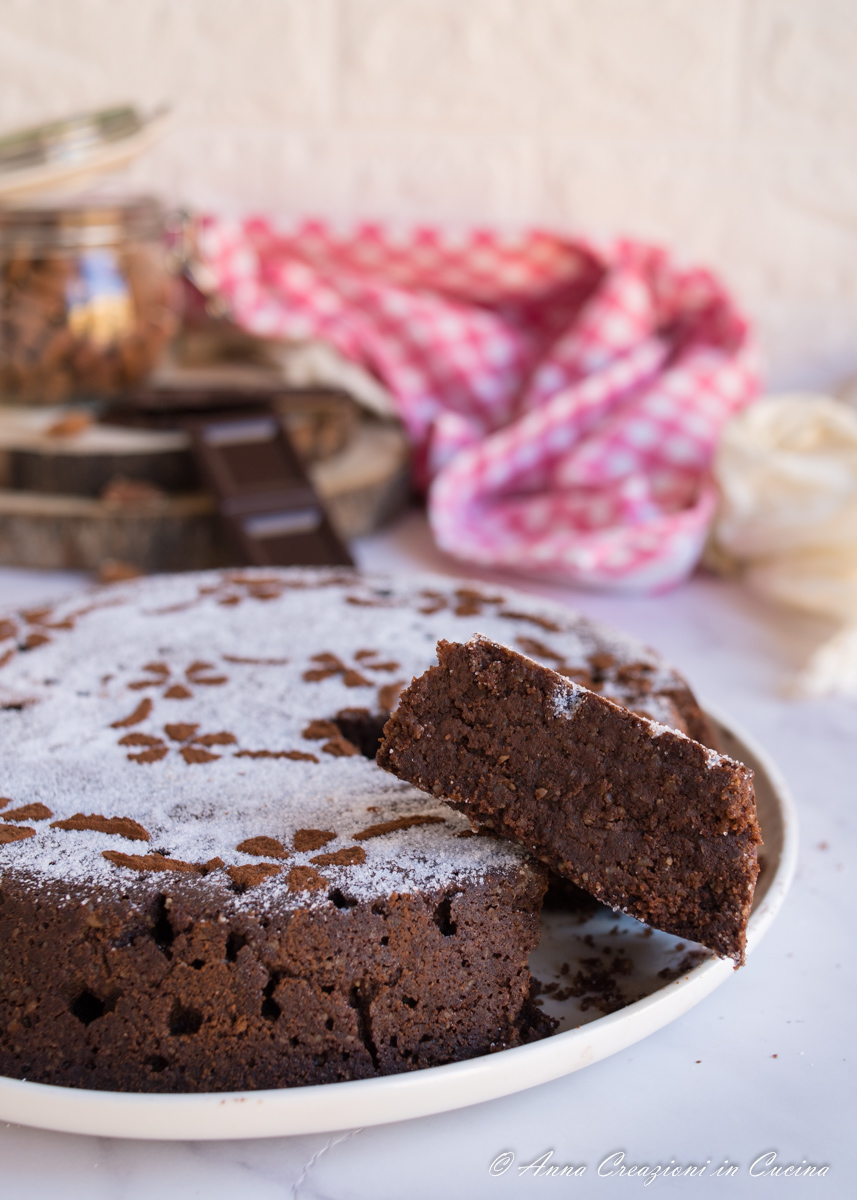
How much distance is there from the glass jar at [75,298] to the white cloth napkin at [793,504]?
3.24 feet

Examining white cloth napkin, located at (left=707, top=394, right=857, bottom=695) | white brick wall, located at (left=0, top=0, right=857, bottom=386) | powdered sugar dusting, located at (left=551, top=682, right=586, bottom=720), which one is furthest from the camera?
white brick wall, located at (left=0, top=0, right=857, bottom=386)

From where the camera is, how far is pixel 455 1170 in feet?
2.56

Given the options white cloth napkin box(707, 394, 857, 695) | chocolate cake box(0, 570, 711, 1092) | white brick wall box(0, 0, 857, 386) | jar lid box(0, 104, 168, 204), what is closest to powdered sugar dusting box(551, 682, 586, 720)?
chocolate cake box(0, 570, 711, 1092)

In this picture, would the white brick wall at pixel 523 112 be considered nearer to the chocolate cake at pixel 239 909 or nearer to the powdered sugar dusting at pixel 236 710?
the powdered sugar dusting at pixel 236 710

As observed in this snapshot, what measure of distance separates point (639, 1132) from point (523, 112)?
1.88 meters

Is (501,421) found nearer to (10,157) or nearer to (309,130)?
(309,130)

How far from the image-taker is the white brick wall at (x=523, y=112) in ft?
7.01

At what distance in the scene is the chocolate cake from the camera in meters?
0.80

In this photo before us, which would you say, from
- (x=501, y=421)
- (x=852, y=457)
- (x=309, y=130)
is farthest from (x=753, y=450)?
(x=309, y=130)

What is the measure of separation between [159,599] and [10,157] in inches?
32.3

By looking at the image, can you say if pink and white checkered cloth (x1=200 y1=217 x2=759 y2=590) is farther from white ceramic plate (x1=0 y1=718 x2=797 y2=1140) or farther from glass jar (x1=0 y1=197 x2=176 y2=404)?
white ceramic plate (x1=0 y1=718 x2=797 y2=1140)

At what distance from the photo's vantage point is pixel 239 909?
32.1 inches

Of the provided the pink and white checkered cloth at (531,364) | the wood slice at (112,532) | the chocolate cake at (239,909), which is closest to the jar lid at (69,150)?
the pink and white checkered cloth at (531,364)

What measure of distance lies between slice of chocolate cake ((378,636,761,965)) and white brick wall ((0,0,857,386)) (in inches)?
64.0
